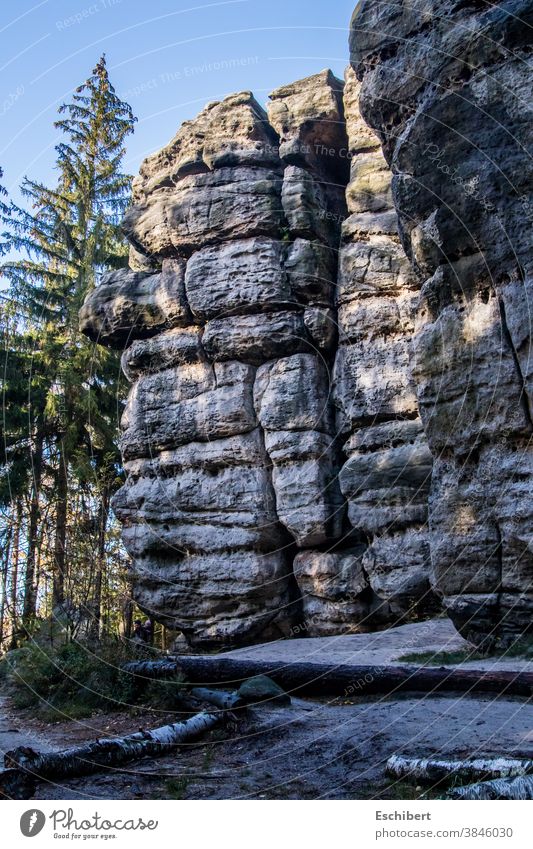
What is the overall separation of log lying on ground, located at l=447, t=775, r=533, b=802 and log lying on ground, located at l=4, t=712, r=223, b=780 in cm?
345

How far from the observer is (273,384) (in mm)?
19547

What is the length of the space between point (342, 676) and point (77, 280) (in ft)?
64.0

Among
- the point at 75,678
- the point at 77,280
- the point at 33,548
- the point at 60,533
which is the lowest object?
the point at 75,678

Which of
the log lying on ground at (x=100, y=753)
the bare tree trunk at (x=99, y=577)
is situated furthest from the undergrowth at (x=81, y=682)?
the log lying on ground at (x=100, y=753)

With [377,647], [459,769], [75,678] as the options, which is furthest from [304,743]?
[377,647]

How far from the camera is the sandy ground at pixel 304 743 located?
6.15 metres

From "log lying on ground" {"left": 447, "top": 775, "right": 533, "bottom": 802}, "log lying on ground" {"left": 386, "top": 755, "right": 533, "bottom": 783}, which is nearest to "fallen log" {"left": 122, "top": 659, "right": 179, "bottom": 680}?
"log lying on ground" {"left": 386, "top": 755, "right": 533, "bottom": 783}

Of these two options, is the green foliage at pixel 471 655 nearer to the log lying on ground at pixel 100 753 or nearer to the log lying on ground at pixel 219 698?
the log lying on ground at pixel 219 698

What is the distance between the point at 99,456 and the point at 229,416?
280 inches

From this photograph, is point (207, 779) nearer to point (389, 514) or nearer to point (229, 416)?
point (389, 514)

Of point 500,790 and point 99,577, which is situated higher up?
point 99,577

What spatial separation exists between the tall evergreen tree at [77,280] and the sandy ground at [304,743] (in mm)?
12561

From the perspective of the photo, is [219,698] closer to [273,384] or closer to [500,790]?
[500,790]

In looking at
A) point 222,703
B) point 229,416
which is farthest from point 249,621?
point 222,703
